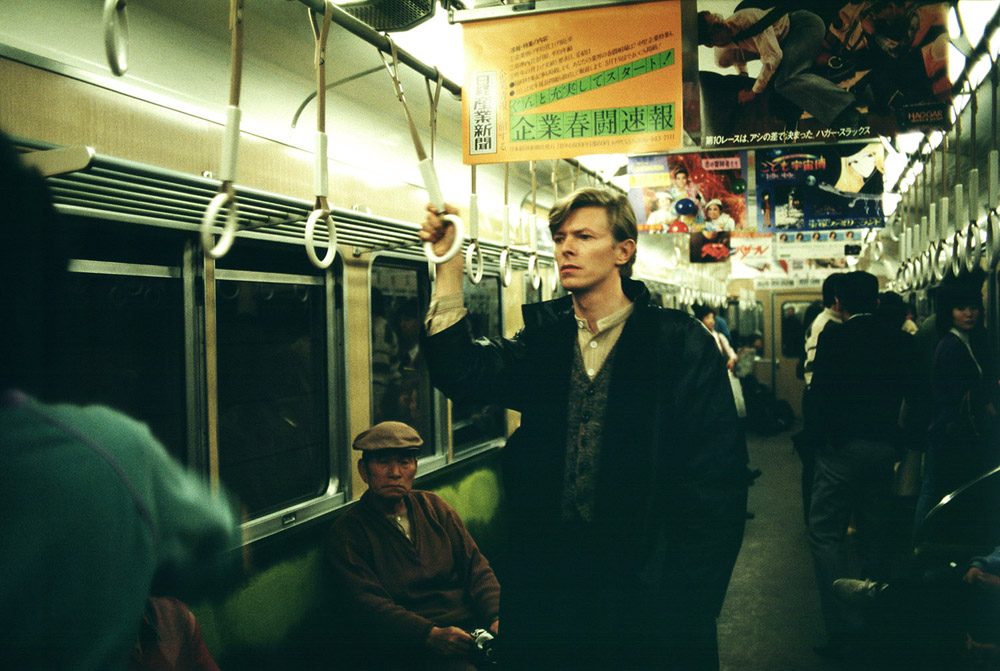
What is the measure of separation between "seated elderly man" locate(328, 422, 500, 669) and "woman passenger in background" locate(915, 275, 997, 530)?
3105mm

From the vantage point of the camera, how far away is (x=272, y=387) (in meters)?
3.54

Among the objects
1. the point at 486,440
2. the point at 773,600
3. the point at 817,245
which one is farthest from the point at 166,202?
the point at 817,245

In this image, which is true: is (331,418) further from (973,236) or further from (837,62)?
(973,236)

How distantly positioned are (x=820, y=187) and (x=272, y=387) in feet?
18.1

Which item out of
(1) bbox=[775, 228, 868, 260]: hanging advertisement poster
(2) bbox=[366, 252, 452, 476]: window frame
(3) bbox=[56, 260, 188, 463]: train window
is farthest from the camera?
(1) bbox=[775, 228, 868, 260]: hanging advertisement poster

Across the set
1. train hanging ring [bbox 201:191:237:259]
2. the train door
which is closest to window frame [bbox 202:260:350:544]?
train hanging ring [bbox 201:191:237:259]

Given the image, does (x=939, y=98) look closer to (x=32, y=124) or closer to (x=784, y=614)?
(x=784, y=614)

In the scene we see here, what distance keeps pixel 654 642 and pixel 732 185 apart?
5.55 metres

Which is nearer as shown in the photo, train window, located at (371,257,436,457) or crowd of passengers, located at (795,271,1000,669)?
crowd of passengers, located at (795,271,1000,669)

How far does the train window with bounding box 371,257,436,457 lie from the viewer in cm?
430

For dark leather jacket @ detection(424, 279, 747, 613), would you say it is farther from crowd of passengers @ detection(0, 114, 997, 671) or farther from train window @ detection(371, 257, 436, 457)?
train window @ detection(371, 257, 436, 457)

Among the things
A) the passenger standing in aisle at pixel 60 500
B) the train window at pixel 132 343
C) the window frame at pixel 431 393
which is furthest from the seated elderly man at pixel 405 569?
the passenger standing in aisle at pixel 60 500

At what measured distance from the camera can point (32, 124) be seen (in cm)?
225

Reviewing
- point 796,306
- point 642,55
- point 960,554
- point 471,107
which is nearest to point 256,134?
point 471,107
